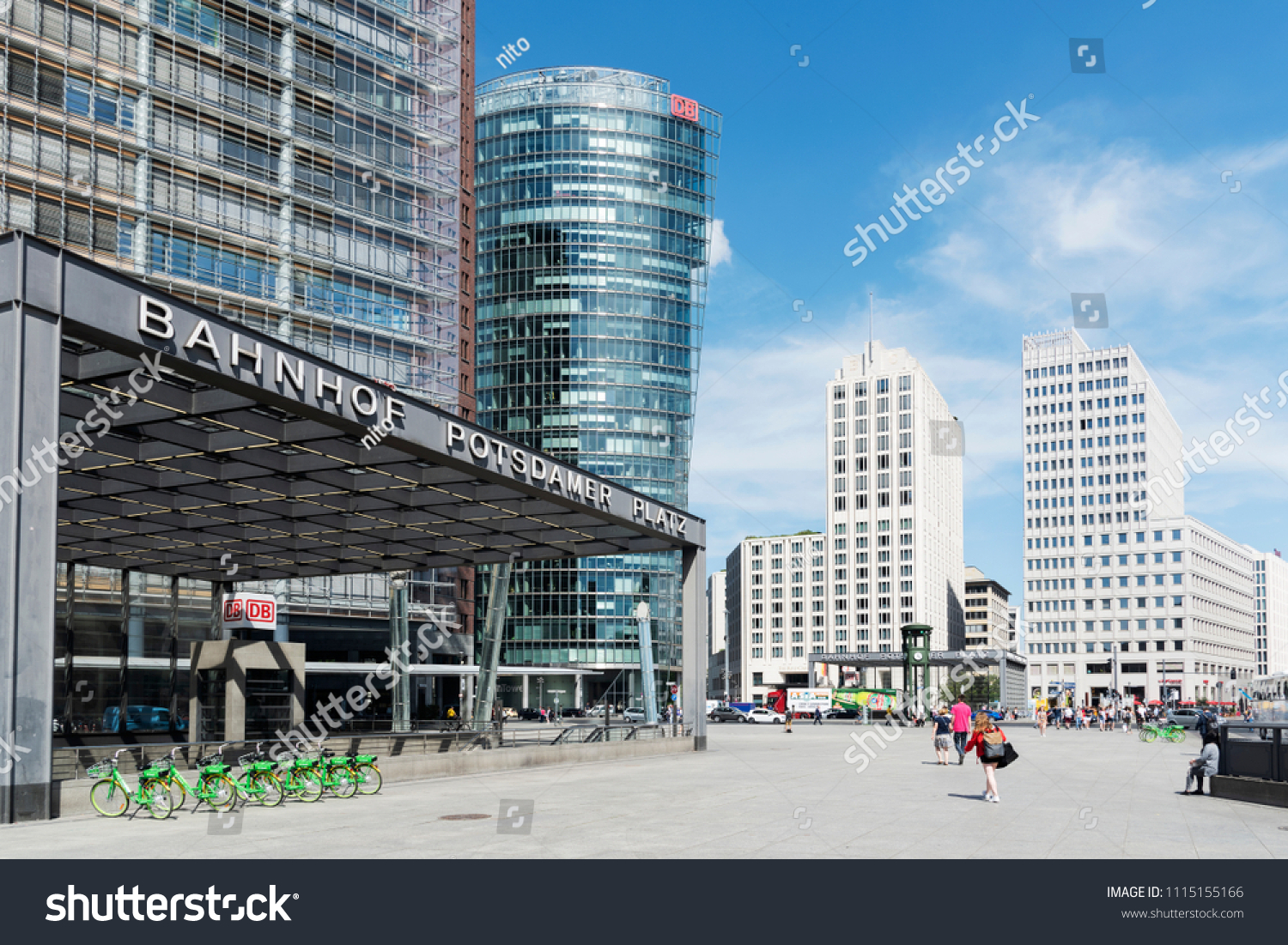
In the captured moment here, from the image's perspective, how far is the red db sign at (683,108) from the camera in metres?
136

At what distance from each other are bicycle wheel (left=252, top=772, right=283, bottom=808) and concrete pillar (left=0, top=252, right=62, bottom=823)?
10.2ft

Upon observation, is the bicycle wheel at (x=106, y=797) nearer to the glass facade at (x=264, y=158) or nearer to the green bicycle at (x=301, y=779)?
the green bicycle at (x=301, y=779)

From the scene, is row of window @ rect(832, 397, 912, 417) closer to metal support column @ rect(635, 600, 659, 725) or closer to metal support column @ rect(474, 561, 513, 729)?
metal support column @ rect(635, 600, 659, 725)

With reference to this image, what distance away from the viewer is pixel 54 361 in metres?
17.3

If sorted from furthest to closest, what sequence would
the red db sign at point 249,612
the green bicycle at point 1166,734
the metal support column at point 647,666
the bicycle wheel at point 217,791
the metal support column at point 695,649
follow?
the green bicycle at point 1166,734 → the metal support column at point 647,666 → the metal support column at point 695,649 → the red db sign at point 249,612 → the bicycle wheel at point 217,791

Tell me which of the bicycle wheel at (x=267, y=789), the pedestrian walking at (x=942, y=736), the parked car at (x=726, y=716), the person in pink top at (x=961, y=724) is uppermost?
the bicycle wheel at (x=267, y=789)

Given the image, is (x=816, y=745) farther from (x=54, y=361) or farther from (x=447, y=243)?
(x=447, y=243)

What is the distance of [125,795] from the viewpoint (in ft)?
59.0

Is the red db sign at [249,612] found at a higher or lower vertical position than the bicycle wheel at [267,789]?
higher

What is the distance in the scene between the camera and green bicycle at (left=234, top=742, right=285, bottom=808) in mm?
18828

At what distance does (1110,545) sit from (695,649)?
151m

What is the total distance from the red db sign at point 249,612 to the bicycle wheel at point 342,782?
554 inches

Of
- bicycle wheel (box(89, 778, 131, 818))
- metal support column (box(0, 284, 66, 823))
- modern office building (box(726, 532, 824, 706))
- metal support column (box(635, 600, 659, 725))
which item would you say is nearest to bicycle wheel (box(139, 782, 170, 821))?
bicycle wheel (box(89, 778, 131, 818))

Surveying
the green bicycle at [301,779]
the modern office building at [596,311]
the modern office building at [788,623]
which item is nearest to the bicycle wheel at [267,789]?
the green bicycle at [301,779]
